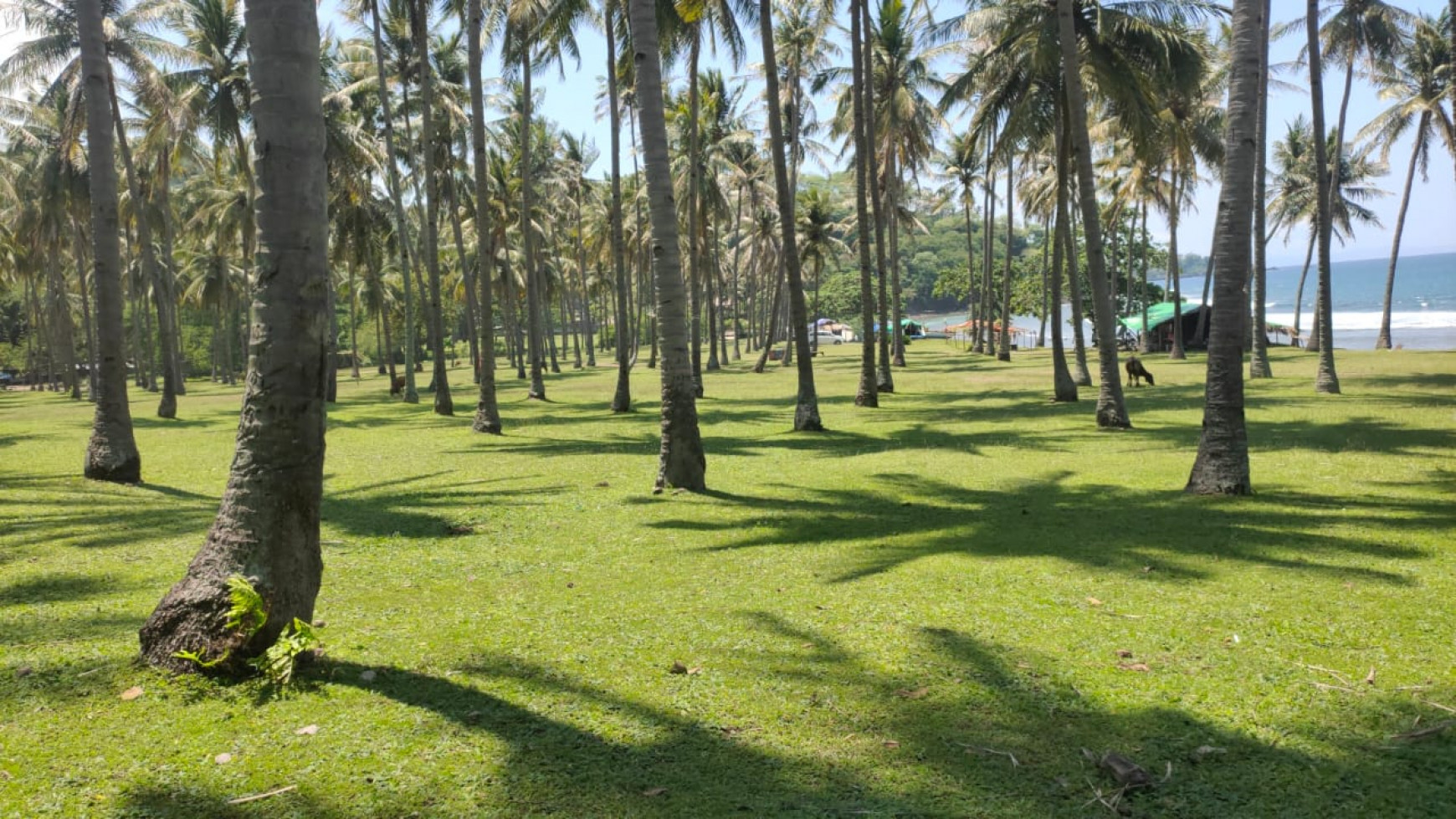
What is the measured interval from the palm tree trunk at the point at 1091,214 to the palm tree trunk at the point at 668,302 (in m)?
7.91

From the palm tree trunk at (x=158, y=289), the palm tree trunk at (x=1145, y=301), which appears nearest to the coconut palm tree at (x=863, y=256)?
the palm tree trunk at (x=158, y=289)

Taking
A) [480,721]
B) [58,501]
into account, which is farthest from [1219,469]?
[58,501]

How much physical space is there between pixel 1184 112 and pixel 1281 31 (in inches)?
160

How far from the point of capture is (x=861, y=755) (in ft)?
11.4

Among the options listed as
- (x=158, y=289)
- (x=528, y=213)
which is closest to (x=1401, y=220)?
(x=528, y=213)

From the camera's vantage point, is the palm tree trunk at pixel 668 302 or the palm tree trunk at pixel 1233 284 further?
the palm tree trunk at pixel 668 302

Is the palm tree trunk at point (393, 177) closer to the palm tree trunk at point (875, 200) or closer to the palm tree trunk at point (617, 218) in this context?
the palm tree trunk at point (617, 218)

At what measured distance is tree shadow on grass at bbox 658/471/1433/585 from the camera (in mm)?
6324

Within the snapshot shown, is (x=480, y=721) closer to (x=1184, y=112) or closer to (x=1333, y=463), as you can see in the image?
(x=1333, y=463)

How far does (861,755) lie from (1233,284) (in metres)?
7.22

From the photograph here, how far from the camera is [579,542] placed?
24.7ft

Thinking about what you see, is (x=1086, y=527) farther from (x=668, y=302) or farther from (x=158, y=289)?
(x=158, y=289)

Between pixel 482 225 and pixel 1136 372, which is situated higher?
pixel 482 225

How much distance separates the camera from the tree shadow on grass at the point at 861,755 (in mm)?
3086
